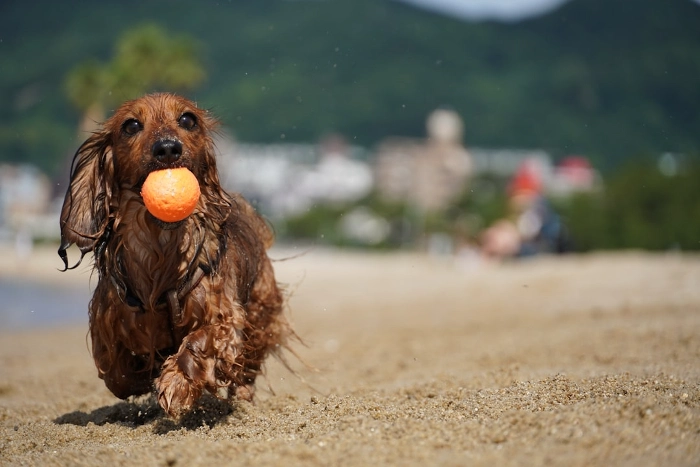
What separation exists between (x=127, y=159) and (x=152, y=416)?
1.43 m

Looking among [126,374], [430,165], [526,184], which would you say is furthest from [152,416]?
[430,165]

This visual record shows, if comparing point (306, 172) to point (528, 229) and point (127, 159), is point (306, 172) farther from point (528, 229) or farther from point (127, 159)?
point (127, 159)

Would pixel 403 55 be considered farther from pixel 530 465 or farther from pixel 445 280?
pixel 530 465

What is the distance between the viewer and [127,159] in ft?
13.8

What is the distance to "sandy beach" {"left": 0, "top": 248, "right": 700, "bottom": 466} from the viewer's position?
322cm

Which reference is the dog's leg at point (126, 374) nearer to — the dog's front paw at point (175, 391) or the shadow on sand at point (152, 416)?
the shadow on sand at point (152, 416)

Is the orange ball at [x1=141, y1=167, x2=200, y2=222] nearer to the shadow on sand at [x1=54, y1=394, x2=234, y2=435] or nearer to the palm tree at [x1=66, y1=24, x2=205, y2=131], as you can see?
the shadow on sand at [x1=54, y1=394, x2=234, y2=435]

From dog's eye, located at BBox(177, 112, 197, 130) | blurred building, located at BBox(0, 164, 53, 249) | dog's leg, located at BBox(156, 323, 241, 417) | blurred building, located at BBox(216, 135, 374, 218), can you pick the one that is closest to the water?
dog's leg, located at BBox(156, 323, 241, 417)

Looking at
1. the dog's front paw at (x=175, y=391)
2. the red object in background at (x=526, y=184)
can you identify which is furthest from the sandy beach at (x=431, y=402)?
the red object in background at (x=526, y=184)

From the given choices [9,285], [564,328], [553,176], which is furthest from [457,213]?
[553,176]

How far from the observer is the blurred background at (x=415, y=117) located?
22.7 metres

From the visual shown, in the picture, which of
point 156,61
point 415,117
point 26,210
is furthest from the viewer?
point 415,117

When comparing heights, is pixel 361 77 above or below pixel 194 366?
above

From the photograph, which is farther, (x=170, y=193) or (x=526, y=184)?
(x=526, y=184)
